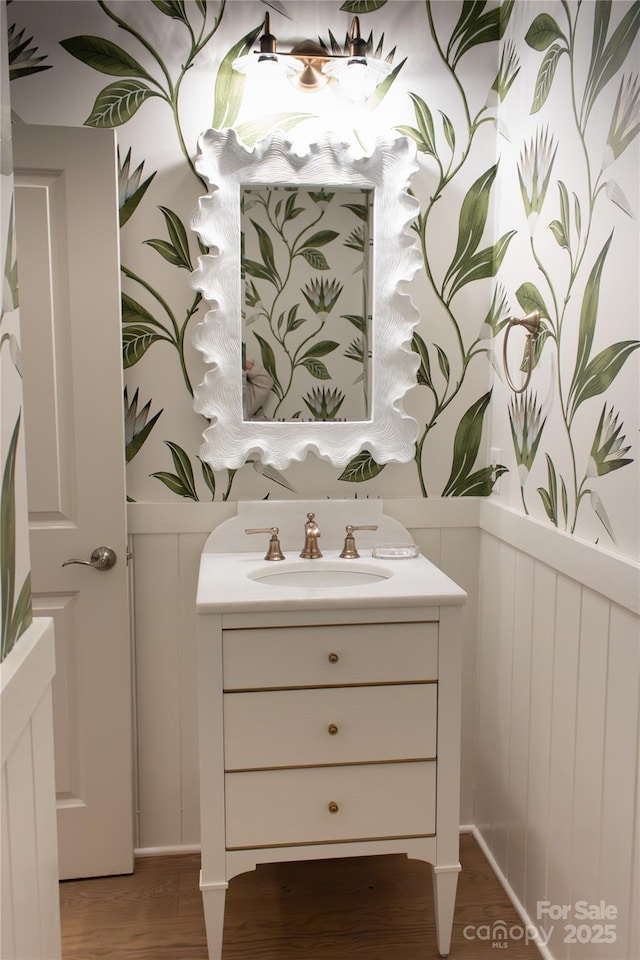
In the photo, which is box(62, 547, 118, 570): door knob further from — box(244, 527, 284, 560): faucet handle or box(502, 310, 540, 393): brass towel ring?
box(502, 310, 540, 393): brass towel ring

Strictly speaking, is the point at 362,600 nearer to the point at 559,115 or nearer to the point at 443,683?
the point at 443,683

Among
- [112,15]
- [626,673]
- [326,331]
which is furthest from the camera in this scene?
[326,331]

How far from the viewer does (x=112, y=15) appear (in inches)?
80.1

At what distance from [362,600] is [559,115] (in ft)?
3.79

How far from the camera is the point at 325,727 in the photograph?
5.73ft

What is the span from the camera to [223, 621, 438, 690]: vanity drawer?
1719 millimetres

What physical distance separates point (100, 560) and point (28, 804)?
3.24 feet

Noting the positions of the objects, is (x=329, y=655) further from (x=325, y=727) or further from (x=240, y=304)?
(x=240, y=304)

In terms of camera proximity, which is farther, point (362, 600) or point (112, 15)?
point (112, 15)

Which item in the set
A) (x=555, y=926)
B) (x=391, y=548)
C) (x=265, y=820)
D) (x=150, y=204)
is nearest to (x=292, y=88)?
(x=150, y=204)

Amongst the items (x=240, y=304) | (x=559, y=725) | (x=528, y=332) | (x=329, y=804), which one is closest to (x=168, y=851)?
(x=329, y=804)

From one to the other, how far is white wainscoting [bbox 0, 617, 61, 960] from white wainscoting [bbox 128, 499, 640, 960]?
36.3 inches

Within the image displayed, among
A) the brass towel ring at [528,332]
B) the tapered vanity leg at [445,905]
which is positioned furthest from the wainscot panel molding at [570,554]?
the tapered vanity leg at [445,905]

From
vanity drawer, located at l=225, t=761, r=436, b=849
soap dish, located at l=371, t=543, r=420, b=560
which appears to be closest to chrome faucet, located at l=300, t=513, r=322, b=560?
soap dish, located at l=371, t=543, r=420, b=560
